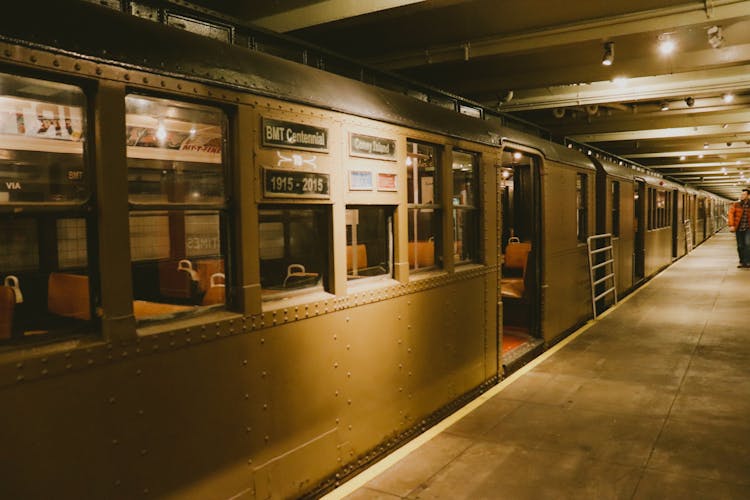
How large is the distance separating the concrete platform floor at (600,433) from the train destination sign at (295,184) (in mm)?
1976

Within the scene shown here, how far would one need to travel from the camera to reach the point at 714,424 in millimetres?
5000

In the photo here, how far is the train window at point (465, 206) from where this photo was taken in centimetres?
561

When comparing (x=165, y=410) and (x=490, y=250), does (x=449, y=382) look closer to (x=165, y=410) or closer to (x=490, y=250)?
(x=490, y=250)

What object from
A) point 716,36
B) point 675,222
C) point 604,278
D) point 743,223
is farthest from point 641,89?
point 675,222

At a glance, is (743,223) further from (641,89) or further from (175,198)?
(175,198)

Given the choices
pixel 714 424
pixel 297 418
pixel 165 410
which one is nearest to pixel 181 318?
pixel 165 410

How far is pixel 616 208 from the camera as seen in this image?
1154cm

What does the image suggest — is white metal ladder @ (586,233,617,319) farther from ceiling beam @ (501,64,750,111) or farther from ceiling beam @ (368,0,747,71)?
ceiling beam @ (368,0,747,71)

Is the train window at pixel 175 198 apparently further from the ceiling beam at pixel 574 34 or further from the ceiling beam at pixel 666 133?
the ceiling beam at pixel 666 133

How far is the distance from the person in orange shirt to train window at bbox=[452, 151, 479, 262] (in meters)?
13.1

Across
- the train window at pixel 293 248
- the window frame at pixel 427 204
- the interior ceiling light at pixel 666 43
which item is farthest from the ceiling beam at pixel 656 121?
the train window at pixel 293 248

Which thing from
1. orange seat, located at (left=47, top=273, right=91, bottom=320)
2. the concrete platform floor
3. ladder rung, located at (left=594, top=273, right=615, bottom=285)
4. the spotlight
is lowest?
the concrete platform floor

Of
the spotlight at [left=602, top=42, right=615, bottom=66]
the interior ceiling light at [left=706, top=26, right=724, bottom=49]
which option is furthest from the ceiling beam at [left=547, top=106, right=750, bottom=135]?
the interior ceiling light at [left=706, top=26, right=724, bottom=49]

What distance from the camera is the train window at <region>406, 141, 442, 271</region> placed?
4.94 m
